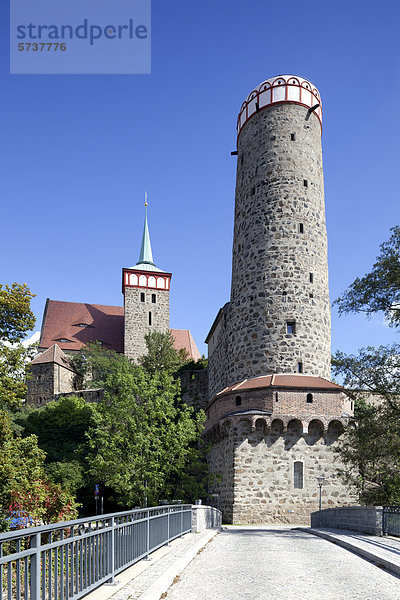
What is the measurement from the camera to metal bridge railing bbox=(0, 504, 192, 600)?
454 centimetres

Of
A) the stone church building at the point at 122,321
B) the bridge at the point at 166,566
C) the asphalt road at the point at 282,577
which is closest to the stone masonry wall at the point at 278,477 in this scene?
the bridge at the point at 166,566

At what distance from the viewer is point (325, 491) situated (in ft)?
81.9

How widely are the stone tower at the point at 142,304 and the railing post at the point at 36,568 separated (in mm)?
52994

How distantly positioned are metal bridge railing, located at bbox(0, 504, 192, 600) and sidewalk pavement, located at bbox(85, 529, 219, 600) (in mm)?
122

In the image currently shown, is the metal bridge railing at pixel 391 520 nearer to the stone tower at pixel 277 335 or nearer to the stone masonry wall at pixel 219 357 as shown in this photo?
the stone tower at pixel 277 335

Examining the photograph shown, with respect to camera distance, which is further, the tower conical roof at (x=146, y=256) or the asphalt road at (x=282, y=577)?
the tower conical roof at (x=146, y=256)

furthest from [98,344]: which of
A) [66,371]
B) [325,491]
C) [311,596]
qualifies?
[311,596]

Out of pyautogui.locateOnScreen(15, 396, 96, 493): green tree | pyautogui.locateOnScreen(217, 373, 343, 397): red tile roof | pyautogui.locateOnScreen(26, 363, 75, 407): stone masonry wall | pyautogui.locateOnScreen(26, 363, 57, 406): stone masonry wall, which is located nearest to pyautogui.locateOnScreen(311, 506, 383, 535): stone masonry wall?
pyautogui.locateOnScreen(217, 373, 343, 397): red tile roof

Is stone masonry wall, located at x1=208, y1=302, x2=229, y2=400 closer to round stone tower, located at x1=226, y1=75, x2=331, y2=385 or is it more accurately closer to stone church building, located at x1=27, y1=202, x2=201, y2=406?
round stone tower, located at x1=226, y1=75, x2=331, y2=385

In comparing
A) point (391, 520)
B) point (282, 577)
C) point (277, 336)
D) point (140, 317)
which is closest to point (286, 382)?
point (277, 336)

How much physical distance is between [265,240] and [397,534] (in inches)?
722

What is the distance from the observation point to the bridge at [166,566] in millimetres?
5062

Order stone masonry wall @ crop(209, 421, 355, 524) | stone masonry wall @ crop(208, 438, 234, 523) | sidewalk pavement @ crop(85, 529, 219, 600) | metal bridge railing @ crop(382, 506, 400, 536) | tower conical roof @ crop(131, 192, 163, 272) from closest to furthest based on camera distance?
sidewalk pavement @ crop(85, 529, 219, 600) < metal bridge railing @ crop(382, 506, 400, 536) < stone masonry wall @ crop(209, 421, 355, 524) < stone masonry wall @ crop(208, 438, 234, 523) < tower conical roof @ crop(131, 192, 163, 272)

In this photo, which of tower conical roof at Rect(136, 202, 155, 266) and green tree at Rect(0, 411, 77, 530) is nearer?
green tree at Rect(0, 411, 77, 530)
